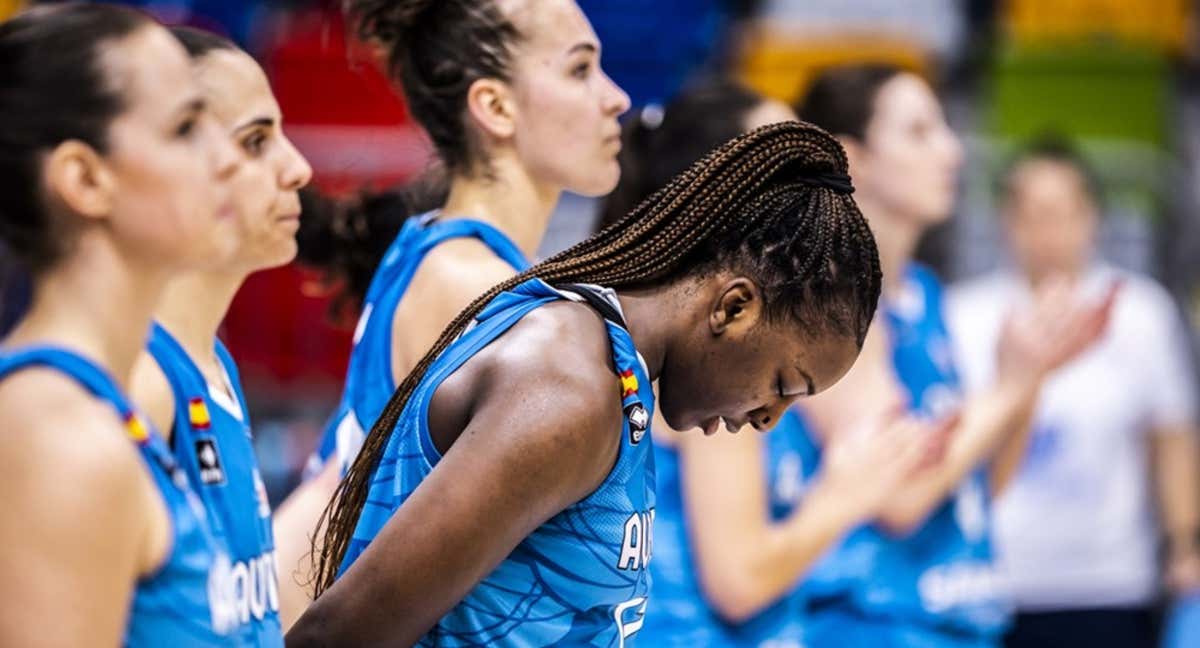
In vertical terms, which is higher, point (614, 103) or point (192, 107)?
point (192, 107)

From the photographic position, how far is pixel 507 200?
9.32 feet

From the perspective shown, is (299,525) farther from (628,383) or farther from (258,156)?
(628,383)

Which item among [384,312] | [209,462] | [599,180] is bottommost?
[384,312]

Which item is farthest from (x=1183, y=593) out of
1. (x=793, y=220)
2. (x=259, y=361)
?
(x=793, y=220)

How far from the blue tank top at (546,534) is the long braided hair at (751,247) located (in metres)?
0.06

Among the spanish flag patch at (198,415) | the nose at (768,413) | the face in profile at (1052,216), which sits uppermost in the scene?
the nose at (768,413)

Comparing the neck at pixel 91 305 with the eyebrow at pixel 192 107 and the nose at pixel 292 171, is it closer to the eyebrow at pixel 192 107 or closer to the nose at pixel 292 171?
the eyebrow at pixel 192 107

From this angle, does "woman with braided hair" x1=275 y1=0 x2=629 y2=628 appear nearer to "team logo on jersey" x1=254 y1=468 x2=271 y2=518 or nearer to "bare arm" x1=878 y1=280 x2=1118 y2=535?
"team logo on jersey" x1=254 y1=468 x2=271 y2=518

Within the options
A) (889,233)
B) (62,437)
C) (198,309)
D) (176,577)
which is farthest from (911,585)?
(62,437)

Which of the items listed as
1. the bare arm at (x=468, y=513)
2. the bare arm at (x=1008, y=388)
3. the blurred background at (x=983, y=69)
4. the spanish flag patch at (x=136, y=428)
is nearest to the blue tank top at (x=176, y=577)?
the spanish flag patch at (x=136, y=428)

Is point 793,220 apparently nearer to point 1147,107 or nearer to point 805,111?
point 805,111

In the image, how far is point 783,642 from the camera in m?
3.72

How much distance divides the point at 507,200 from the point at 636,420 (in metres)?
0.85

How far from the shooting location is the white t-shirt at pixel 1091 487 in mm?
5473
